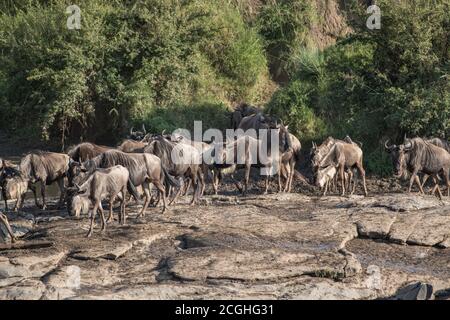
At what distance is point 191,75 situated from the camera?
2719 cm

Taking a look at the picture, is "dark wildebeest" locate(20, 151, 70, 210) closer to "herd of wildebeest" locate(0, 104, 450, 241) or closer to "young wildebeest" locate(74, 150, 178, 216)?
"herd of wildebeest" locate(0, 104, 450, 241)

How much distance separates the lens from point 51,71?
25.0m

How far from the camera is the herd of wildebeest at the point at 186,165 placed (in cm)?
1936

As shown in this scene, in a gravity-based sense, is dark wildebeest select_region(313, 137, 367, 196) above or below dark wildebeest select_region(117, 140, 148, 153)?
below

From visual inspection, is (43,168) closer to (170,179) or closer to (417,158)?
(170,179)

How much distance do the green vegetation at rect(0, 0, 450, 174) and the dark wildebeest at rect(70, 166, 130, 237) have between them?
723 centimetres

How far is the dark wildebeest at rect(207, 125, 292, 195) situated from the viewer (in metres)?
21.8

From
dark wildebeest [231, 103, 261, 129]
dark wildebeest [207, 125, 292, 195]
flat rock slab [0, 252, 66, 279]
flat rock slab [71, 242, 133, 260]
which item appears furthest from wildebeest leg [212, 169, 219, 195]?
flat rock slab [0, 252, 66, 279]

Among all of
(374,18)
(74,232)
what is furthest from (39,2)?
(74,232)

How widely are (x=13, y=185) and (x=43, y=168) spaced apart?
0.97 meters

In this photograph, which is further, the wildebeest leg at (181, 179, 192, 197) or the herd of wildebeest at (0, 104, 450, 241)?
the wildebeest leg at (181, 179, 192, 197)

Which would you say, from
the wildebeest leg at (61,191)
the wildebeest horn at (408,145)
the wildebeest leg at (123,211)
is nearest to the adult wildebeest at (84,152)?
the wildebeest leg at (61,191)

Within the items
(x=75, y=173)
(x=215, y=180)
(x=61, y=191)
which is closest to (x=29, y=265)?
(x=75, y=173)
